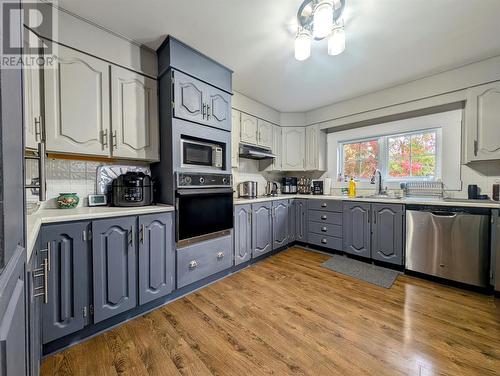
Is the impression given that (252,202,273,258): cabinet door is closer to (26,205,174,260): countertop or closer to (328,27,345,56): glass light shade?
(26,205,174,260): countertop

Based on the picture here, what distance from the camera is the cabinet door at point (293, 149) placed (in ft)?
12.0

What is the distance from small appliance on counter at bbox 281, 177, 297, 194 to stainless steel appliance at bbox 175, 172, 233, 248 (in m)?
1.71

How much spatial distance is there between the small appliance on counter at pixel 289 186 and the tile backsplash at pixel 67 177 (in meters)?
2.77

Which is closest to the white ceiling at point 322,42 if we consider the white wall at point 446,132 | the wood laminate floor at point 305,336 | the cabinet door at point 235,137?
the cabinet door at point 235,137

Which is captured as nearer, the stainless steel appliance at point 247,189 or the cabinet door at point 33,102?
the cabinet door at point 33,102

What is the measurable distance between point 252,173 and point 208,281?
181cm

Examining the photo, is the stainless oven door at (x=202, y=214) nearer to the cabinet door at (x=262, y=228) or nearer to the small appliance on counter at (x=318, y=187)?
the cabinet door at (x=262, y=228)

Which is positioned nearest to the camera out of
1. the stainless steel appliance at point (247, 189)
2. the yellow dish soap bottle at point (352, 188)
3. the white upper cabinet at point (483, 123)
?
the white upper cabinet at point (483, 123)

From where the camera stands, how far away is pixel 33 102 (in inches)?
56.7

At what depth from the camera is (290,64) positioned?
224 centimetres

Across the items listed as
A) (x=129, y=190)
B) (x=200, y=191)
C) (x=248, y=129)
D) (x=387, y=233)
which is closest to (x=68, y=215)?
(x=129, y=190)

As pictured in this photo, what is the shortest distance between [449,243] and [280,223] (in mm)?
1834

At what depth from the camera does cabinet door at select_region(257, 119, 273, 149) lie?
3.23 m

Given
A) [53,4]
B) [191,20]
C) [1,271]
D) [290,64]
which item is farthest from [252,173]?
[1,271]
